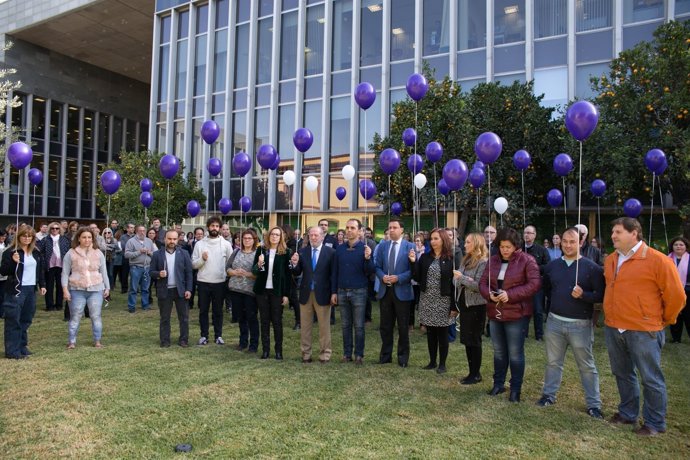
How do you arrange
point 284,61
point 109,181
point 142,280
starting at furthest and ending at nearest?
1. point 284,61
2. point 142,280
3. point 109,181

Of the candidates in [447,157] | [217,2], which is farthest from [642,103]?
[217,2]

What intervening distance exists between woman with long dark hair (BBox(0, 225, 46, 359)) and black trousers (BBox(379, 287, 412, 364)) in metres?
4.70

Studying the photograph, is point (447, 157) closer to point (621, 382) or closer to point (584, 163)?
point (584, 163)

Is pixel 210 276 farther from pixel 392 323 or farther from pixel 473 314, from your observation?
pixel 473 314

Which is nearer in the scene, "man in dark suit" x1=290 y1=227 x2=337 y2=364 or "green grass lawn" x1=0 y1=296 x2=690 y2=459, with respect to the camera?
"green grass lawn" x1=0 y1=296 x2=690 y2=459

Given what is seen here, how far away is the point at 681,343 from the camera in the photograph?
27.8ft

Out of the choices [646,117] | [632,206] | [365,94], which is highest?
[646,117]

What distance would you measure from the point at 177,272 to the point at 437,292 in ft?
12.8

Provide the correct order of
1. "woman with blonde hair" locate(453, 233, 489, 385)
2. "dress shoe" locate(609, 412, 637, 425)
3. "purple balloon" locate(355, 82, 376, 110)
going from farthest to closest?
1. "purple balloon" locate(355, 82, 376, 110)
2. "woman with blonde hair" locate(453, 233, 489, 385)
3. "dress shoe" locate(609, 412, 637, 425)

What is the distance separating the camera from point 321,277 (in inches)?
264

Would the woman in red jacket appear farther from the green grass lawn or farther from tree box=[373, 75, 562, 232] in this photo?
tree box=[373, 75, 562, 232]

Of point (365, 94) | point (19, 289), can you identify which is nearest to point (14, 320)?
point (19, 289)

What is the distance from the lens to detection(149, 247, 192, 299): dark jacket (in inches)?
296

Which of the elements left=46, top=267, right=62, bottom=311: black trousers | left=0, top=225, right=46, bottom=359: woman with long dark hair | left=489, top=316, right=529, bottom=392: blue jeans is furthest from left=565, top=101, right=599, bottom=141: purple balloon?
left=46, top=267, right=62, bottom=311: black trousers
